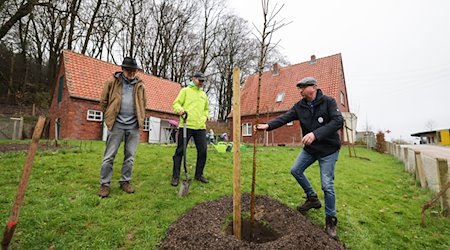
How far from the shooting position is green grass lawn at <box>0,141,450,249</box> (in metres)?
2.86

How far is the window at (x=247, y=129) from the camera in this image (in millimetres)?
24641

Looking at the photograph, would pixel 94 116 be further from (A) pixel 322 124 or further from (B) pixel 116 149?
(A) pixel 322 124

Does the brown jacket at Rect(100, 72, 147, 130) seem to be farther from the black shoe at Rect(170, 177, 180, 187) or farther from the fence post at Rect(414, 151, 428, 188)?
the fence post at Rect(414, 151, 428, 188)

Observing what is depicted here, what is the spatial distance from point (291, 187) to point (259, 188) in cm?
77

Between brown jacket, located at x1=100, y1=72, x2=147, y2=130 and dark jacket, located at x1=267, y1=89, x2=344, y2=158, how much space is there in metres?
2.23

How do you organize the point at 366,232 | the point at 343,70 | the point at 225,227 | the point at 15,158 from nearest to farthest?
1. the point at 225,227
2. the point at 366,232
3. the point at 15,158
4. the point at 343,70

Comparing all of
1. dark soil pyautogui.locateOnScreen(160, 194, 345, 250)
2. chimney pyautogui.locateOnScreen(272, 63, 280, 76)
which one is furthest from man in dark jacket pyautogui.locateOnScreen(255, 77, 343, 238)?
chimney pyautogui.locateOnScreen(272, 63, 280, 76)

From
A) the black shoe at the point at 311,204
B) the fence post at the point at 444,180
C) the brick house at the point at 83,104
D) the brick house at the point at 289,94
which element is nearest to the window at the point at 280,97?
the brick house at the point at 289,94

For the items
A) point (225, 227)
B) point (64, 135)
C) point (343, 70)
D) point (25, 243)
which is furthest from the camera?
point (343, 70)

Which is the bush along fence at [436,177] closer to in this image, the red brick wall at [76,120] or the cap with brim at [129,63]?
the cap with brim at [129,63]

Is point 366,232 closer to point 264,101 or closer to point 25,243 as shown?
point 25,243

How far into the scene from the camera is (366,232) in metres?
3.46

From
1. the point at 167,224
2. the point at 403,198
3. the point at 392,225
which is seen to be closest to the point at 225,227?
the point at 167,224

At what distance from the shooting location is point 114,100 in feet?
12.9
